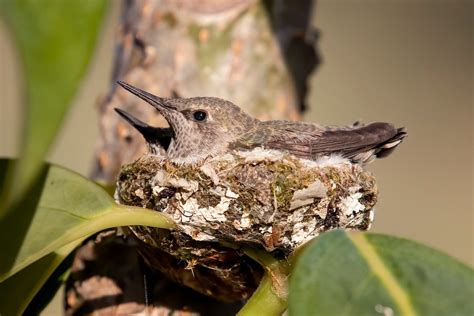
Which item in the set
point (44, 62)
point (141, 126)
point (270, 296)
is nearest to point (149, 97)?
point (141, 126)

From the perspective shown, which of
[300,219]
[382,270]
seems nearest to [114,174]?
[300,219]

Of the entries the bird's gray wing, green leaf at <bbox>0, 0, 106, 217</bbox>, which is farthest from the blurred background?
green leaf at <bbox>0, 0, 106, 217</bbox>

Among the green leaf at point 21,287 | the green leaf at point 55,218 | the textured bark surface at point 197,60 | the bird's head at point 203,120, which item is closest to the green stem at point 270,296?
the green leaf at point 55,218

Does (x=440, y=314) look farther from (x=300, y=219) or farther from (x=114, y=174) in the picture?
(x=114, y=174)

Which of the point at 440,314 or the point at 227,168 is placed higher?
the point at 227,168

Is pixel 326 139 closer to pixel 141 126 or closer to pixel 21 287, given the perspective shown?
pixel 141 126

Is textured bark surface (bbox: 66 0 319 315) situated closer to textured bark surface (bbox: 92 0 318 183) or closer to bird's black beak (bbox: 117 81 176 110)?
textured bark surface (bbox: 92 0 318 183)

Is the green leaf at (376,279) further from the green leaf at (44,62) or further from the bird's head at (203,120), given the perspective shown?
the bird's head at (203,120)
